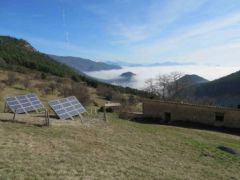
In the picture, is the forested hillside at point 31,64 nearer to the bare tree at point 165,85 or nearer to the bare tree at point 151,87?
the bare tree at point 151,87

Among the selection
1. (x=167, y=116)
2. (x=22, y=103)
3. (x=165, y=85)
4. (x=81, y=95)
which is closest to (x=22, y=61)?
(x=165, y=85)

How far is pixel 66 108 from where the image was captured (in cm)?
2025

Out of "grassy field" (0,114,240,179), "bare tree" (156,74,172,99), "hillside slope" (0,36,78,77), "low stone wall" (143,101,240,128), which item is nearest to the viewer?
"grassy field" (0,114,240,179)

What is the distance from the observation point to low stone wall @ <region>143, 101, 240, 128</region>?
90.9 ft

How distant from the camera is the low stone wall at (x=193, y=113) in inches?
1091

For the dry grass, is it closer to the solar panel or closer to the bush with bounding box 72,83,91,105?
the solar panel

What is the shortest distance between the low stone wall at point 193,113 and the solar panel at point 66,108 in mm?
12486

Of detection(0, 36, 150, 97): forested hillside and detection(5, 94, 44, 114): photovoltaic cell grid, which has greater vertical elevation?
detection(0, 36, 150, 97): forested hillside

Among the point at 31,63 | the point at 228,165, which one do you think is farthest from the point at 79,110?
the point at 31,63

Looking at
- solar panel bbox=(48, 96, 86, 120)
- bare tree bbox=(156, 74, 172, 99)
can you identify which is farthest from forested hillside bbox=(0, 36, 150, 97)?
solar panel bbox=(48, 96, 86, 120)

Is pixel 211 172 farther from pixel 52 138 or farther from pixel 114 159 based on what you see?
pixel 52 138

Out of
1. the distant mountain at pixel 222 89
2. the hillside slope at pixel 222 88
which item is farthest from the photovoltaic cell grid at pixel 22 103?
the hillside slope at pixel 222 88

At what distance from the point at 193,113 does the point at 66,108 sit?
14.0 metres

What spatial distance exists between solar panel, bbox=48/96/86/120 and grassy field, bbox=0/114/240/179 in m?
1.22
